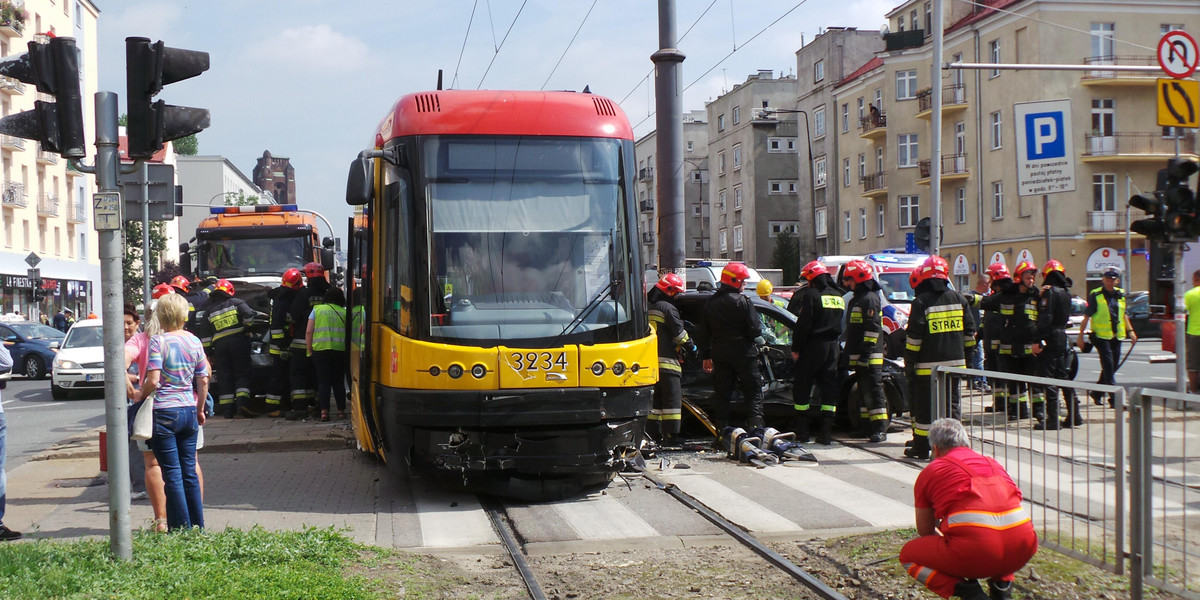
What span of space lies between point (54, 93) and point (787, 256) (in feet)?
196

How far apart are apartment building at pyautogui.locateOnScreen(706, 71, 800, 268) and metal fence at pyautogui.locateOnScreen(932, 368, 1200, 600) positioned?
61590 mm

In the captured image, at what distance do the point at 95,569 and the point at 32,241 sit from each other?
49555 millimetres

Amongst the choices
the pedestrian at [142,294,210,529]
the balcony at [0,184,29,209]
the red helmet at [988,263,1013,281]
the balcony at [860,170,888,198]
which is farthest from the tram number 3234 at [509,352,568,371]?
the balcony at [860,170,888,198]

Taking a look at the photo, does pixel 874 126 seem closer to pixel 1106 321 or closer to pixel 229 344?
pixel 1106 321

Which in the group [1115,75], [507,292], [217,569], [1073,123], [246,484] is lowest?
[246,484]

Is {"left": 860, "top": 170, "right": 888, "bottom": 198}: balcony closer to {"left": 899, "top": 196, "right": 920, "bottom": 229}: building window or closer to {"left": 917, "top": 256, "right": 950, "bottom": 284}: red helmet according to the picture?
Answer: {"left": 899, "top": 196, "right": 920, "bottom": 229}: building window

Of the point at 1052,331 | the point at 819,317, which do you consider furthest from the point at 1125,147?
the point at 819,317

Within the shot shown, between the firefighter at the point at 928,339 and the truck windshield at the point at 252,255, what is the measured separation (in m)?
14.3

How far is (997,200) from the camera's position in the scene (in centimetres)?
4481

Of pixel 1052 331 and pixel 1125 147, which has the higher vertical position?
pixel 1125 147

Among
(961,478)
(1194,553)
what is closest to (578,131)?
(961,478)

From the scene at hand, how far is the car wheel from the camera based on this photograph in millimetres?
28109

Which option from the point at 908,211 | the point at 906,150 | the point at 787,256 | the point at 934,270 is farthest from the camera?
the point at 787,256

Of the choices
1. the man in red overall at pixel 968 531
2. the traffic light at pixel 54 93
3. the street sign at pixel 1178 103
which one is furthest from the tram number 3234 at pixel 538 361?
the street sign at pixel 1178 103
